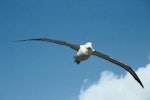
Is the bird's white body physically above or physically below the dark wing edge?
below

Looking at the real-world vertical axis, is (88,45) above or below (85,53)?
above

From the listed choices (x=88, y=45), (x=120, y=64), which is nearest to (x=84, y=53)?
(x=88, y=45)

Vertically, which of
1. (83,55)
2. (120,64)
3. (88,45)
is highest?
(120,64)

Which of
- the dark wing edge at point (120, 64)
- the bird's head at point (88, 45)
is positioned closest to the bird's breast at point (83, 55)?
the bird's head at point (88, 45)

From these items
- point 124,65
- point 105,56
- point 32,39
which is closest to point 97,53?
point 105,56

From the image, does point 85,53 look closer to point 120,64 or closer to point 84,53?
point 84,53

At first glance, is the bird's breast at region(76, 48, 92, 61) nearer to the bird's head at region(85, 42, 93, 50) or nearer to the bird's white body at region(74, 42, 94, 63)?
the bird's white body at region(74, 42, 94, 63)

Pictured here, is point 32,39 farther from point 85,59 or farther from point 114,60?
point 114,60

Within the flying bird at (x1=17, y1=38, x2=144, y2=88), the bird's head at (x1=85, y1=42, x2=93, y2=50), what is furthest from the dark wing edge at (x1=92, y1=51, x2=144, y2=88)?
the bird's head at (x1=85, y1=42, x2=93, y2=50)

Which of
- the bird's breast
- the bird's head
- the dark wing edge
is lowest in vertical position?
the bird's breast

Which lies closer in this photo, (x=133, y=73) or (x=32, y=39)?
(x=32, y=39)

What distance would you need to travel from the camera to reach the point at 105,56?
1018 inches

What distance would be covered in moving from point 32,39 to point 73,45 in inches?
97.0

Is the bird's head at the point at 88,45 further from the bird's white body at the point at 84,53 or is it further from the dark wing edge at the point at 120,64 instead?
the dark wing edge at the point at 120,64
